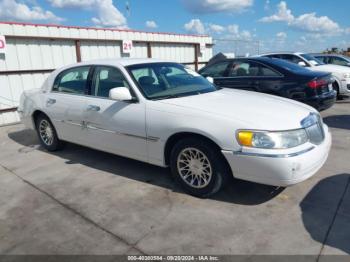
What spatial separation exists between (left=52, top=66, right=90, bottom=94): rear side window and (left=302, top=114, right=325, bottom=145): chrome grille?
127 inches

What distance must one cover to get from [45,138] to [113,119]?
2261mm

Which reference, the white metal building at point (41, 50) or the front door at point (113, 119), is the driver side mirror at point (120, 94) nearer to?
the front door at point (113, 119)

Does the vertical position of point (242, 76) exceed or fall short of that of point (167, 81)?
it falls short

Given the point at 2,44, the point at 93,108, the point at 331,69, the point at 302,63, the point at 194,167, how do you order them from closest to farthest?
1. the point at 194,167
2. the point at 93,108
3. the point at 2,44
4. the point at 331,69
5. the point at 302,63

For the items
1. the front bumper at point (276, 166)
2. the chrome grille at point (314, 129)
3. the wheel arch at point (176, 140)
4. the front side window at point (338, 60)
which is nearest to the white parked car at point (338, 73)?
the front side window at point (338, 60)

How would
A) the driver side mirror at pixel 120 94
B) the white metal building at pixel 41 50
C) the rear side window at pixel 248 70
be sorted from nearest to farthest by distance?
the driver side mirror at pixel 120 94, the rear side window at pixel 248 70, the white metal building at pixel 41 50

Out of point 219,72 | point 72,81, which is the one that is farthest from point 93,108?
point 219,72

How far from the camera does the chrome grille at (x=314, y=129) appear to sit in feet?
11.7

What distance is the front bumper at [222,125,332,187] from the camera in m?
3.24

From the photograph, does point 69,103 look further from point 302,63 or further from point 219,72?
point 302,63

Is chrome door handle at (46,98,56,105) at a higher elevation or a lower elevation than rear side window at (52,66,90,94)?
lower

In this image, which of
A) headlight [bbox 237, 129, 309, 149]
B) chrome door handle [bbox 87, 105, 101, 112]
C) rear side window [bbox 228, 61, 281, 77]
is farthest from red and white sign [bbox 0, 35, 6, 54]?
headlight [bbox 237, 129, 309, 149]

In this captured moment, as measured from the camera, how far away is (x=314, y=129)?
3.71 metres

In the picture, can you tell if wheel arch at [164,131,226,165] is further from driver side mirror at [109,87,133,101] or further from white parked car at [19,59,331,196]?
driver side mirror at [109,87,133,101]
